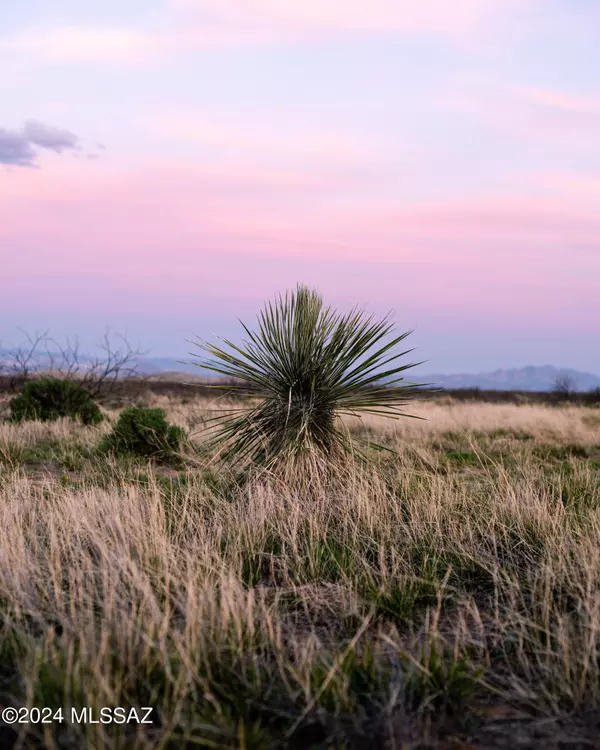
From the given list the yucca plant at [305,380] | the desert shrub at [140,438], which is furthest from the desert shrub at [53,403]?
the yucca plant at [305,380]

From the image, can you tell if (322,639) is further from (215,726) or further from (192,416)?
(192,416)

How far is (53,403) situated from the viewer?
48.4 feet

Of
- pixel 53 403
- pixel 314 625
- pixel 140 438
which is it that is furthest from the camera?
pixel 53 403

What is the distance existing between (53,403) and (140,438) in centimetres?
512

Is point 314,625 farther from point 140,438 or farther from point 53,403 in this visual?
point 53,403

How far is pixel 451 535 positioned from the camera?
4.97 metres

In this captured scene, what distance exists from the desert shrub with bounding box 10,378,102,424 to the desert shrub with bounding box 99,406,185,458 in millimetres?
4064

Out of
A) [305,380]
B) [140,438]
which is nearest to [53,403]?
[140,438]

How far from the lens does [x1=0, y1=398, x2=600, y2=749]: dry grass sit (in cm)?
273

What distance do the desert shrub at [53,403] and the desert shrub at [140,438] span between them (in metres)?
4.06

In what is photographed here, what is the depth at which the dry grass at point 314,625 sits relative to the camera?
8.95 ft

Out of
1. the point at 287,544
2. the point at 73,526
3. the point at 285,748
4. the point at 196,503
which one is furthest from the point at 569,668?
the point at 196,503

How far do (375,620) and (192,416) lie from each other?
502 inches

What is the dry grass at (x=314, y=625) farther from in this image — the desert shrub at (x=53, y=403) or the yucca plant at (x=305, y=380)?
the desert shrub at (x=53, y=403)
